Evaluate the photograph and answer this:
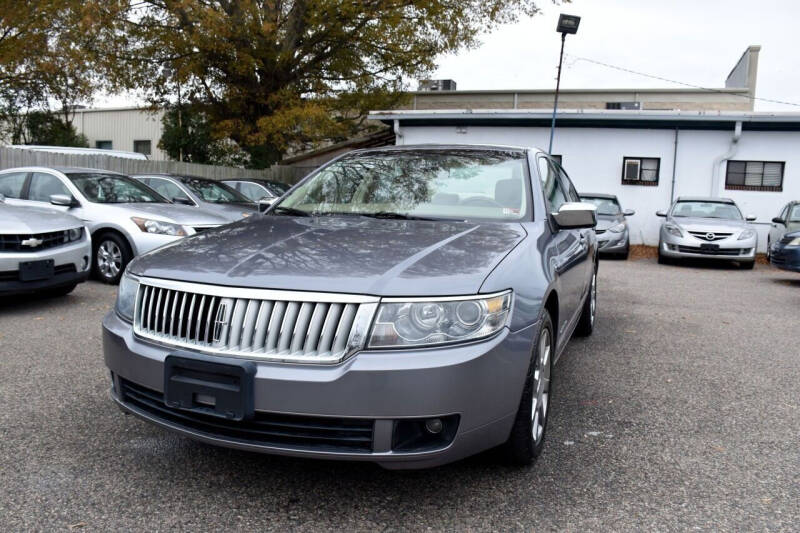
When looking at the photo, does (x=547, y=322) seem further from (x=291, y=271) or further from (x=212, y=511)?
(x=212, y=511)

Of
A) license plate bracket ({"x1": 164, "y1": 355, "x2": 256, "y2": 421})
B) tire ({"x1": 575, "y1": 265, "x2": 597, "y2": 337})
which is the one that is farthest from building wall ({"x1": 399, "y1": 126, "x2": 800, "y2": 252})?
license plate bracket ({"x1": 164, "y1": 355, "x2": 256, "y2": 421})

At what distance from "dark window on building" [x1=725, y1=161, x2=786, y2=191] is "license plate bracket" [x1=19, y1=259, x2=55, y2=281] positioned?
16.2 m

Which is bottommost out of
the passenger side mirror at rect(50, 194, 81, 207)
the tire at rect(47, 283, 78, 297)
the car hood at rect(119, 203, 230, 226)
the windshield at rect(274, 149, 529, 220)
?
the tire at rect(47, 283, 78, 297)

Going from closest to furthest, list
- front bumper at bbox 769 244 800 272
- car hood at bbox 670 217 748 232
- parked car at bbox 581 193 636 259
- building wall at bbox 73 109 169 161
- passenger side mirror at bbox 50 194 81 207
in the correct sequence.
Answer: passenger side mirror at bbox 50 194 81 207, front bumper at bbox 769 244 800 272, car hood at bbox 670 217 748 232, parked car at bbox 581 193 636 259, building wall at bbox 73 109 169 161

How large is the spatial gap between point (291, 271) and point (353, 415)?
612mm

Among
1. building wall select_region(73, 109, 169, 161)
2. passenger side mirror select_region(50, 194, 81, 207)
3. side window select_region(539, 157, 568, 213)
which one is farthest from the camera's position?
building wall select_region(73, 109, 169, 161)

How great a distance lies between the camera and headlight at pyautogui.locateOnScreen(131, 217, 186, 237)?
26.6ft

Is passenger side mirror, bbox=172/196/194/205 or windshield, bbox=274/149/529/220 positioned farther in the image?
passenger side mirror, bbox=172/196/194/205

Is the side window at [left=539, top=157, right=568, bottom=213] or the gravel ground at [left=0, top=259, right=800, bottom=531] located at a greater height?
the side window at [left=539, top=157, right=568, bottom=213]

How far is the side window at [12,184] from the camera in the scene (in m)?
8.76

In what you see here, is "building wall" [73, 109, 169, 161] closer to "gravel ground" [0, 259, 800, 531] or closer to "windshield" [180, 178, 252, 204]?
"windshield" [180, 178, 252, 204]

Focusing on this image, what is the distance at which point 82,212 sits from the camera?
27.3 feet

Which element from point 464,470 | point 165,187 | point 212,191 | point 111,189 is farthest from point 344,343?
point 165,187

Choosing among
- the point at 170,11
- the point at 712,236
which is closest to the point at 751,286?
the point at 712,236
